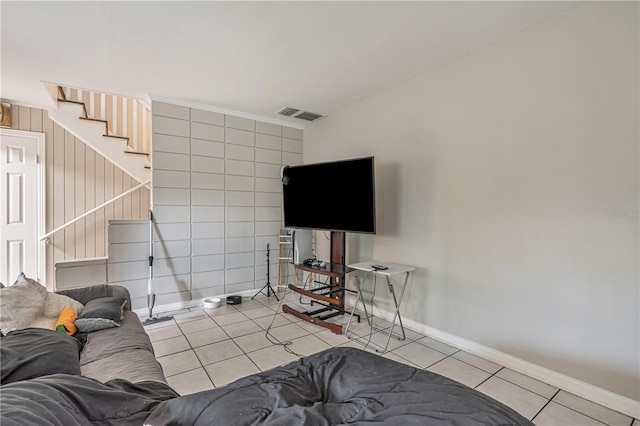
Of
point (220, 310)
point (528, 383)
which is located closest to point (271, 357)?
point (220, 310)

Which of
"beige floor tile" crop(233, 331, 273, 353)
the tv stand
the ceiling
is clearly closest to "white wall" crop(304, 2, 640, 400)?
the ceiling

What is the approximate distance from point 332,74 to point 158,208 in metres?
2.51

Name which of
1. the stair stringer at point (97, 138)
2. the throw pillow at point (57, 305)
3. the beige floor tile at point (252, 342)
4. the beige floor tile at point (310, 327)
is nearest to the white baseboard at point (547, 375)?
the beige floor tile at point (310, 327)

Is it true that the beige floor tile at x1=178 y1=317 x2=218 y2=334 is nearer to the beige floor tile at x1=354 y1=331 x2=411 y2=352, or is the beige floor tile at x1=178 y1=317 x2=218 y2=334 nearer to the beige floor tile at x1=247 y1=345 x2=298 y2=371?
the beige floor tile at x1=247 y1=345 x2=298 y2=371

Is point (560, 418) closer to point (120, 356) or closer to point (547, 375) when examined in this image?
point (547, 375)

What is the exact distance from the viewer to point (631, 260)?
1826mm

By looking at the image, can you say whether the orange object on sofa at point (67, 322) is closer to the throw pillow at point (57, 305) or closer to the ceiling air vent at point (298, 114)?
the throw pillow at point (57, 305)

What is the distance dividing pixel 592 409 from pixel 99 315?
10.6ft

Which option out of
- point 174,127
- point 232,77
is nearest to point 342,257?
point 232,77

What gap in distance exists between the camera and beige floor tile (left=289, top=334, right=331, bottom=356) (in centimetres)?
264

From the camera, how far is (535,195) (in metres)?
2.22

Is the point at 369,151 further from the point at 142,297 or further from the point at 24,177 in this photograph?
the point at 24,177

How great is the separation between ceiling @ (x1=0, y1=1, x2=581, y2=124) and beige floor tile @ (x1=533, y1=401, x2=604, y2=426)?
264cm

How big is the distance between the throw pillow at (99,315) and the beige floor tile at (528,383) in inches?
111
